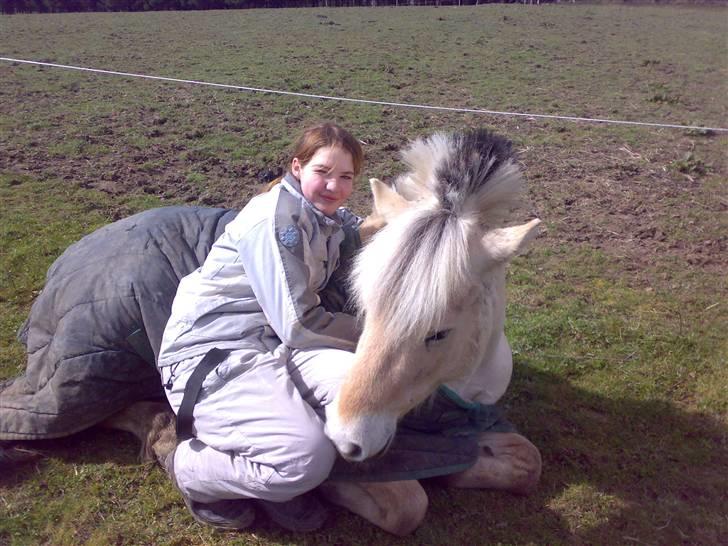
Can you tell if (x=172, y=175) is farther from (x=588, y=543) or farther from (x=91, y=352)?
(x=588, y=543)

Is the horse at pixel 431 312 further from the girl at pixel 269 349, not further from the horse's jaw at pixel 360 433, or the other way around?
the girl at pixel 269 349

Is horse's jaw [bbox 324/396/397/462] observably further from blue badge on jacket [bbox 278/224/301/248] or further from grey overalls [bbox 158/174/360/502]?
blue badge on jacket [bbox 278/224/301/248]

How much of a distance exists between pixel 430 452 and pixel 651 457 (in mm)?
1334

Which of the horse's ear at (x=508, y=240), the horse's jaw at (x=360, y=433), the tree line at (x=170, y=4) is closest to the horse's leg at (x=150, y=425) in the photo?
the horse's jaw at (x=360, y=433)

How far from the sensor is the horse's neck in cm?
A: 282

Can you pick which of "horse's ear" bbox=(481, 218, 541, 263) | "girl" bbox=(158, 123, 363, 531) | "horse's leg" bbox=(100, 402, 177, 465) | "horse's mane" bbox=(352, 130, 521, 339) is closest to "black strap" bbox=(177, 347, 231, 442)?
"girl" bbox=(158, 123, 363, 531)

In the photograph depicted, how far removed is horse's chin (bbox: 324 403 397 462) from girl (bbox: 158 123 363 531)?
0.22 m

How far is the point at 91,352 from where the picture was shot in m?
3.21

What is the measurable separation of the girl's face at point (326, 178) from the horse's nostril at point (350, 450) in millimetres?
1106

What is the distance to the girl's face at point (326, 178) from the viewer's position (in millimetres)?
2906

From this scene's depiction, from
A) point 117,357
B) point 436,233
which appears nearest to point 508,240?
point 436,233

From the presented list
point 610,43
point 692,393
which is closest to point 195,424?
point 692,393

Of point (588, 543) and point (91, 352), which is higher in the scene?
point (91, 352)

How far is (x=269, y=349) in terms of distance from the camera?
2.88 m
